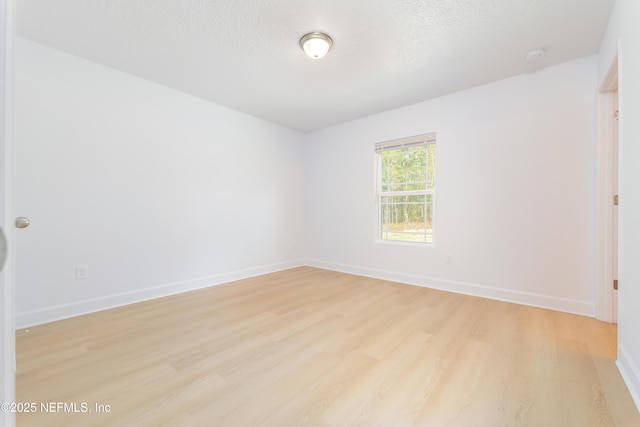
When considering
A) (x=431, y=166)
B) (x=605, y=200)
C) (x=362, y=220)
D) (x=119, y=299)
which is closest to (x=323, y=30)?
(x=431, y=166)

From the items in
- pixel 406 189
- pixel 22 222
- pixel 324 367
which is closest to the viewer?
pixel 22 222

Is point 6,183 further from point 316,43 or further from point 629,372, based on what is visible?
point 629,372

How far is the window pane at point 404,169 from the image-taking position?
11.5 feet

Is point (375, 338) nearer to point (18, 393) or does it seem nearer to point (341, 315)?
point (341, 315)

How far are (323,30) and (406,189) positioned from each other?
2295 millimetres

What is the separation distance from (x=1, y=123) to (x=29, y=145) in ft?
8.02

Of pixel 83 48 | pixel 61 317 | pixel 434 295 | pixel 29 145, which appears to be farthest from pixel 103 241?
pixel 434 295

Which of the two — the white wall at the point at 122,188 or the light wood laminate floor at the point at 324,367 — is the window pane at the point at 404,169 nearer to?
the light wood laminate floor at the point at 324,367

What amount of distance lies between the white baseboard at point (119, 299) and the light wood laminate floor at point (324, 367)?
0.11m

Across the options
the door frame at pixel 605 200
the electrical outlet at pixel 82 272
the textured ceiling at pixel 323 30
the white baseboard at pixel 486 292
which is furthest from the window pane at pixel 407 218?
the electrical outlet at pixel 82 272

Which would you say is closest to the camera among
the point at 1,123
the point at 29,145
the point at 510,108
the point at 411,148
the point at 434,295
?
the point at 1,123

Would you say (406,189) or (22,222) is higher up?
(406,189)

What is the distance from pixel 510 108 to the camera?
9.17 feet

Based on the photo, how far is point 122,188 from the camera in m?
2.71
